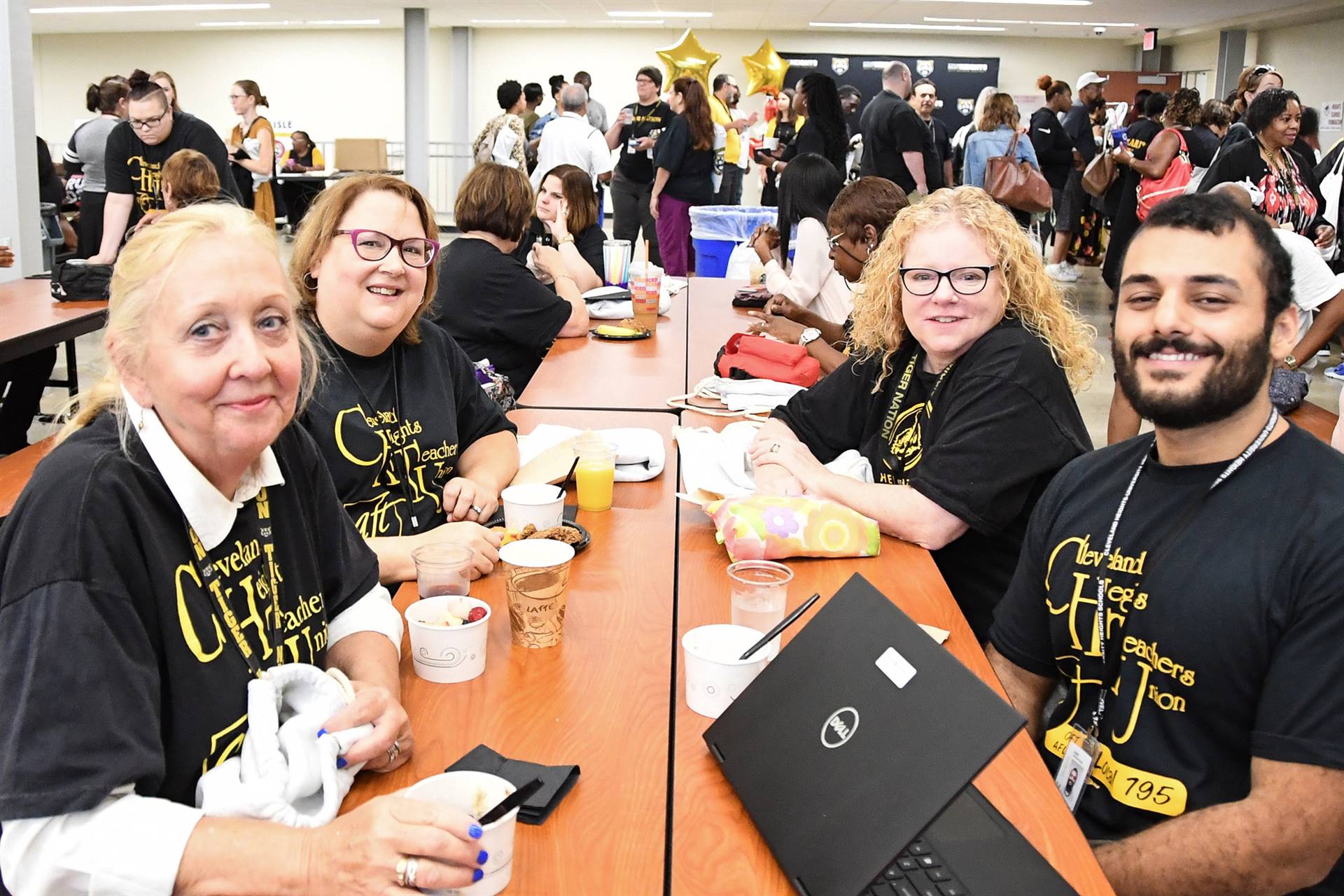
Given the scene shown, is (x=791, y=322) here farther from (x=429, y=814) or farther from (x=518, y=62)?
(x=518, y=62)

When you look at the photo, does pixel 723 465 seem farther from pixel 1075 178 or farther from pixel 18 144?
pixel 1075 178

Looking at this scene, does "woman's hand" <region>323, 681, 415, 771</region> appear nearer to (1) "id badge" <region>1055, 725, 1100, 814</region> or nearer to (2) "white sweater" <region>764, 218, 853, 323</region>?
(1) "id badge" <region>1055, 725, 1100, 814</region>

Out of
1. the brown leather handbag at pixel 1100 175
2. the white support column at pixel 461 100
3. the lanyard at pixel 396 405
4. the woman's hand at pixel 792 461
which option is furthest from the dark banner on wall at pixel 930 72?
the lanyard at pixel 396 405

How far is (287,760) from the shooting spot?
44.7 inches

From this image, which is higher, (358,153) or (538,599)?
(358,153)

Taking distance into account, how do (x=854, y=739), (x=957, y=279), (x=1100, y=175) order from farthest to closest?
(x=1100, y=175), (x=957, y=279), (x=854, y=739)

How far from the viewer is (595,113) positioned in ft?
40.5

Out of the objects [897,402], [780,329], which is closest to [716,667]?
[897,402]

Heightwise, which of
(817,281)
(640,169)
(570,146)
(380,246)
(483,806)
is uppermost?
(570,146)

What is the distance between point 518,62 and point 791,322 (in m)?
14.0

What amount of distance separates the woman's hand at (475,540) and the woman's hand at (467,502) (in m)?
0.22

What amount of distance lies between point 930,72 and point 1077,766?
1683 cm

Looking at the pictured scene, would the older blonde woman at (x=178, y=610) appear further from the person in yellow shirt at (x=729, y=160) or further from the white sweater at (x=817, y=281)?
the person in yellow shirt at (x=729, y=160)

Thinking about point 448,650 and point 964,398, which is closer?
point 448,650
